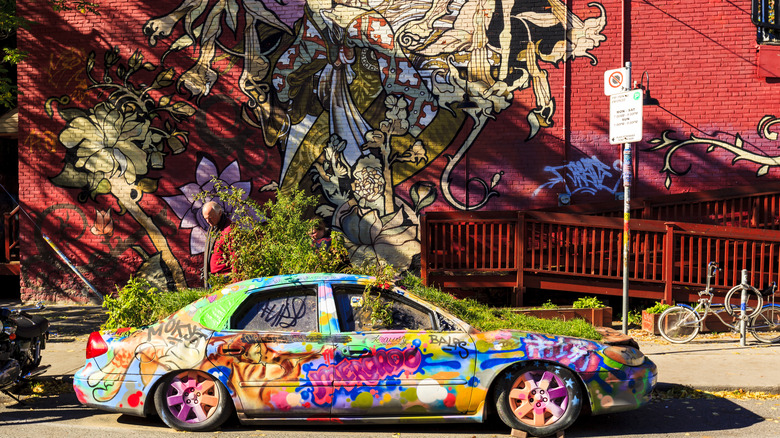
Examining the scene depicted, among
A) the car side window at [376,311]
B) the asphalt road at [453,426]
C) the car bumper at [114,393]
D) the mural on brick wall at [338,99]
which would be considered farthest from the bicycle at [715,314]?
the car bumper at [114,393]

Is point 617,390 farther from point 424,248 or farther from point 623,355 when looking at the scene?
point 424,248

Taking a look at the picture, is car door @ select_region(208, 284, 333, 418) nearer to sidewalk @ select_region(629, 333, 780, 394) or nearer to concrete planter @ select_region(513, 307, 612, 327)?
sidewalk @ select_region(629, 333, 780, 394)

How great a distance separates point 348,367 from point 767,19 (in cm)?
1015

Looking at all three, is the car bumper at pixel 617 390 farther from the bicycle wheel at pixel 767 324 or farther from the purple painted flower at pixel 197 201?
the purple painted flower at pixel 197 201

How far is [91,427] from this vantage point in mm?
5898

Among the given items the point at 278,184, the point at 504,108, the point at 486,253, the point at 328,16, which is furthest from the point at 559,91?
the point at 278,184

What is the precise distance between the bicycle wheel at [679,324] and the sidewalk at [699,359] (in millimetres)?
120

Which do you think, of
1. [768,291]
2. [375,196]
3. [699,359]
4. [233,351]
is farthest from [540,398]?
[375,196]

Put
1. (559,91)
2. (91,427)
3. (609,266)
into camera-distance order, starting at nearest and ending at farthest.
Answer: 1. (91,427)
2. (609,266)
3. (559,91)

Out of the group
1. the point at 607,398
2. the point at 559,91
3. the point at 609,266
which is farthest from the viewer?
the point at 559,91

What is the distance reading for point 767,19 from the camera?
11633 mm

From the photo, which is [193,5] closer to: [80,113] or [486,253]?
[80,113]

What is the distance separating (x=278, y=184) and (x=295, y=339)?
700 cm

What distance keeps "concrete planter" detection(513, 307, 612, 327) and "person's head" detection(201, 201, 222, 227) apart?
4143 mm
